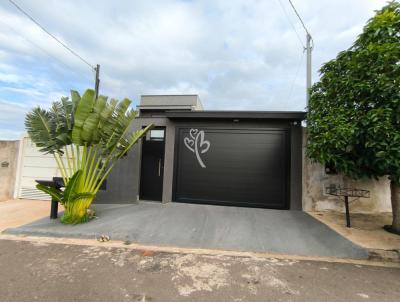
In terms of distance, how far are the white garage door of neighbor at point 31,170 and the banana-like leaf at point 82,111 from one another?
4163mm

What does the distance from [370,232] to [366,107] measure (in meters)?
2.59

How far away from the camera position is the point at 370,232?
437 centimetres

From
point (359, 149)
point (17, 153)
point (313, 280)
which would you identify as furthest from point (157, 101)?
point (313, 280)

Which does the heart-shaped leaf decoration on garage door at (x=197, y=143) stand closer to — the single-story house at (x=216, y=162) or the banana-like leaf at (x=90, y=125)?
the single-story house at (x=216, y=162)

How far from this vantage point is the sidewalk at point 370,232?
3.55m

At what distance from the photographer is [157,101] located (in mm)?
13992

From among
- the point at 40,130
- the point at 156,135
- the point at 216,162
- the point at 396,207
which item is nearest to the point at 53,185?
the point at 40,130

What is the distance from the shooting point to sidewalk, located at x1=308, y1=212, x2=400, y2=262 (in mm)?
3554

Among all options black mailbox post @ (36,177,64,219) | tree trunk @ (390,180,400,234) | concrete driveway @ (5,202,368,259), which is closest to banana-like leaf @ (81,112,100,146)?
black mailbox post @ (36,177,64,219)

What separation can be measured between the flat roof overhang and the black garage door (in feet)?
1.47

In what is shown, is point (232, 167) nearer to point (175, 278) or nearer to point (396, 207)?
point (396, 207)

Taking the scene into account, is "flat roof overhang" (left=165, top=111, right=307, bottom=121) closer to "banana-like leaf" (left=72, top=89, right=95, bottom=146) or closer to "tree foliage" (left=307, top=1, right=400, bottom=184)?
"tree foliage" (left=307, top=1, right=400, bottom=184)

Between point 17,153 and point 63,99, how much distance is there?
465 cm

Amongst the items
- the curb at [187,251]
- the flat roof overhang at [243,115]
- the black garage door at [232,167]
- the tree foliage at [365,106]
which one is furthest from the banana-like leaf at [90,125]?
the tree foliage at [365,106]
